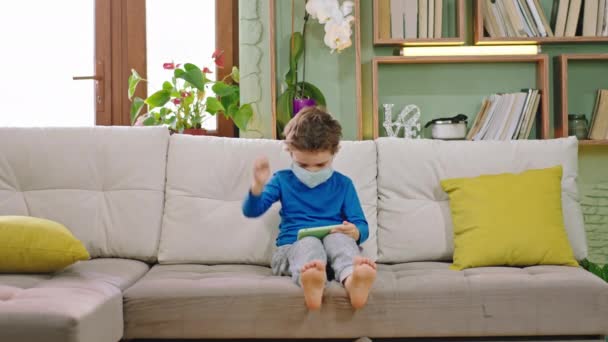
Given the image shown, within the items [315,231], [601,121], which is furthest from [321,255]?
[601,121]

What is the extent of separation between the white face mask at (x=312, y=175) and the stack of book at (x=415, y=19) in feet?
3.53

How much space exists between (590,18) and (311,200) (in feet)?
5.55

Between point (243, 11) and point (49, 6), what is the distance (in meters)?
1.15

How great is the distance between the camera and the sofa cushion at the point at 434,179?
112 inches

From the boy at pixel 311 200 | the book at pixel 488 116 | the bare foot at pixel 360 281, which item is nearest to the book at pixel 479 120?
the book at pixel 488 116

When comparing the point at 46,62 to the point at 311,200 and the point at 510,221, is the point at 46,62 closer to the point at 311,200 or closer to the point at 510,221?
the point at 311,200

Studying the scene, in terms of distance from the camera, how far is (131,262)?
2.77m

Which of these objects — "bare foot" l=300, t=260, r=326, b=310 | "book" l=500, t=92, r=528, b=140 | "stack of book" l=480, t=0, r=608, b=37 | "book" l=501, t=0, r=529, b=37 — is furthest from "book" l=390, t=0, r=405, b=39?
"bare foot" l=300, t=260, r=326, b=310

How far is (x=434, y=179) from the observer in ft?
9.62

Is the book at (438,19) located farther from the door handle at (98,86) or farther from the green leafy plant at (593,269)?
the door handle at (98,86)

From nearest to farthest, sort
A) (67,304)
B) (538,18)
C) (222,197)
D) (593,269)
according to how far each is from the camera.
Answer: (67,304) < (593,269) < (222,197) < (538,18)

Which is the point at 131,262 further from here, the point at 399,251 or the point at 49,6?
the point at 49,6

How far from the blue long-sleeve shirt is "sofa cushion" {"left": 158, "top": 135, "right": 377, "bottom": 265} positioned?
0.18 meters

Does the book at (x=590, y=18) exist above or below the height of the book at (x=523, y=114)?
above
